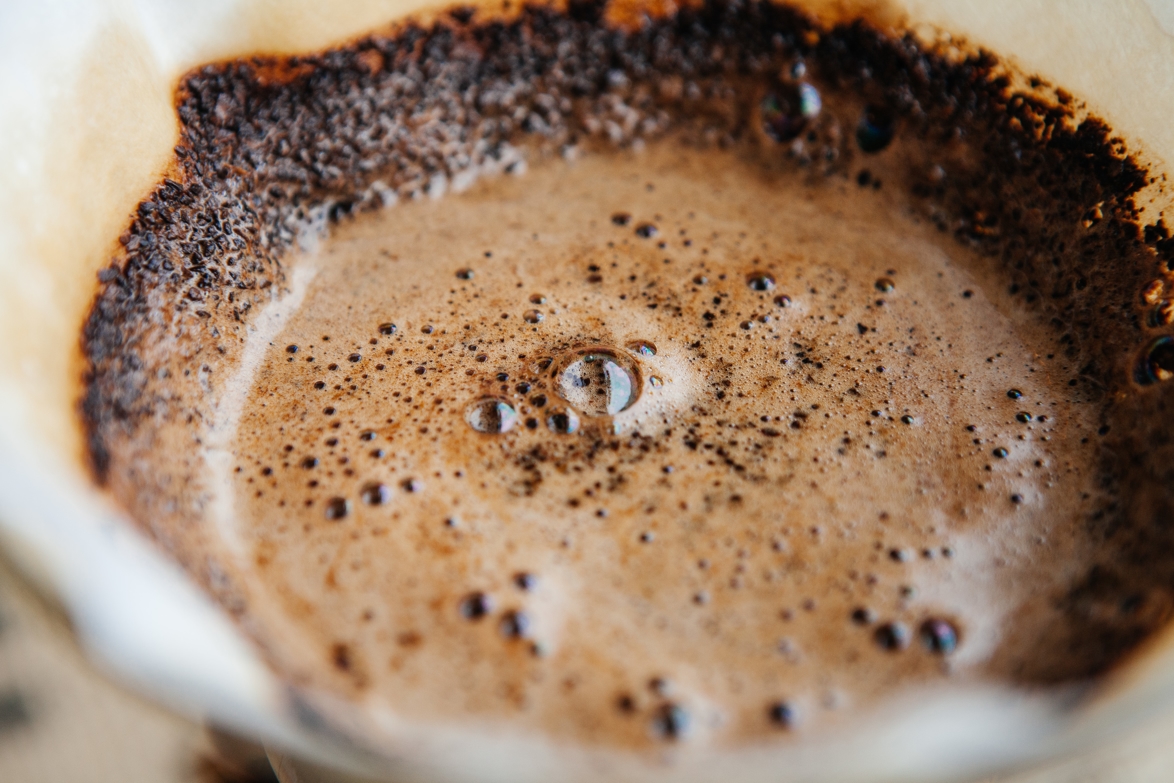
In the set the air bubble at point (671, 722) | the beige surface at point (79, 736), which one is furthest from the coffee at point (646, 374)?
the beige surface at point (79, 736)

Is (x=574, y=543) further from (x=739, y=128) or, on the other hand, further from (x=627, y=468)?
(x=739, y=128)

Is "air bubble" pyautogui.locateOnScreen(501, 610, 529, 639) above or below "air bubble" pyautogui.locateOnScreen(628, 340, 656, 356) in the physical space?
below

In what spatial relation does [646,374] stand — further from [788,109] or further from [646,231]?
[788,109]

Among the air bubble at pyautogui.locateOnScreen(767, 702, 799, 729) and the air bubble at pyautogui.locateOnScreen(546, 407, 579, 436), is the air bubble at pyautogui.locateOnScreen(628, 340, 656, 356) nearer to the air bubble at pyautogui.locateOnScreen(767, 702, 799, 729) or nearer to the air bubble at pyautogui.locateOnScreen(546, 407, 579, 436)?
the air bubble at pyautogui.locateOnScreen(546, 407, 579, 436)

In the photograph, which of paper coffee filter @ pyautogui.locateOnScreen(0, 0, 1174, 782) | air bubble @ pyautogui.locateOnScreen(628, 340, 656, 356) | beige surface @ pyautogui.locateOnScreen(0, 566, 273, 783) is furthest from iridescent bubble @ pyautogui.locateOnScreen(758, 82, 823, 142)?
beige surface @ pyautogui.locateOnScreen(0, 566, 273, 783)

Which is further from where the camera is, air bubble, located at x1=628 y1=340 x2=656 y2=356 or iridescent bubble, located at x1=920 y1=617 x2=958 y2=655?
air bubble, located at x1=628 y1=340 x2=656 y2=356

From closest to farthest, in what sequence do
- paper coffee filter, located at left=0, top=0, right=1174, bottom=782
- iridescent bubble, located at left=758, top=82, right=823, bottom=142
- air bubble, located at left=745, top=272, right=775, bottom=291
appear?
paper coffee filter, located at left=0, top=0, right=1174, bottom=782, air bubble, located at left=745, top=272, right=775, bottom=291, iridescent bubble, located at left=758, top=82, right=823, bottom=142

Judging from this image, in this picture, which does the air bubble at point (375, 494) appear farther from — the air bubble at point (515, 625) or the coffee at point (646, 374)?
the air bubble at point (515, 625)
